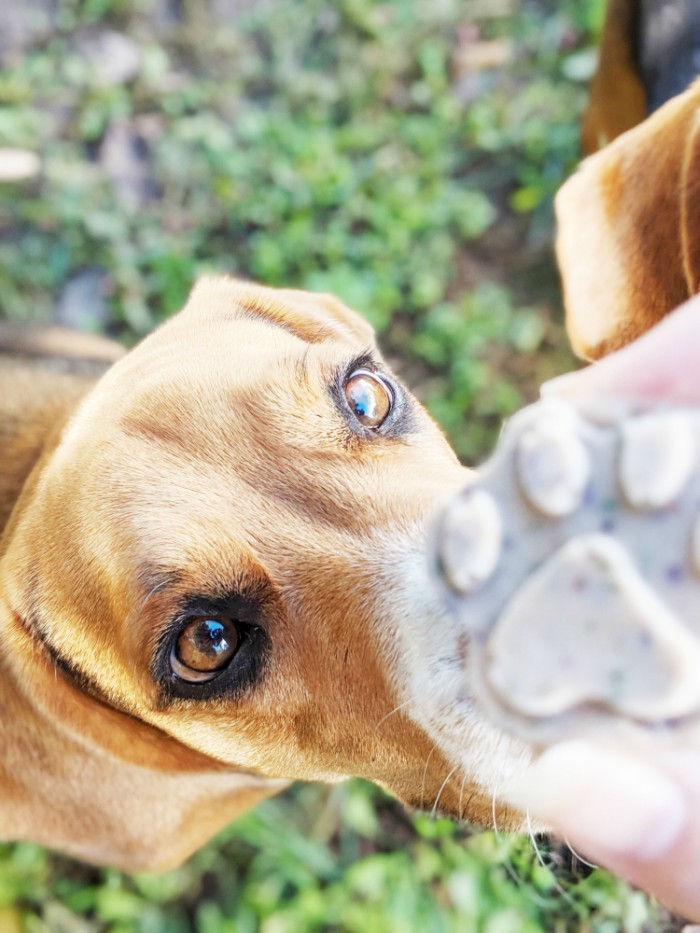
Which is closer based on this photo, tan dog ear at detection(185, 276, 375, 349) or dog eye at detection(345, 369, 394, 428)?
dog eye at detection(345, 369, 394, 428)

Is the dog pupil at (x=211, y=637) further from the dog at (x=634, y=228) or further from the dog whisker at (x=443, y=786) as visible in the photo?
the dog at (x=634, y=228)

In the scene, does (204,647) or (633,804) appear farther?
(204,647)

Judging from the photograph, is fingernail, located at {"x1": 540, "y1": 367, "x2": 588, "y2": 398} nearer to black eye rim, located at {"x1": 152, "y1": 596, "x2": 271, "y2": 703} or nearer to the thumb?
the thumb

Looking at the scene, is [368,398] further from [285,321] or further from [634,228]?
[634,228]

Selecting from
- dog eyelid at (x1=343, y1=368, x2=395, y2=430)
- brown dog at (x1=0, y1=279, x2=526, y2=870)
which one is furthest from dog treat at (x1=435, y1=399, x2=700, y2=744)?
dog eyelid at (x1=343, y1=368, x2=395, y2=430)

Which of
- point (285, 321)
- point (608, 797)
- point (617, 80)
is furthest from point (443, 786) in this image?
point (617, 80)

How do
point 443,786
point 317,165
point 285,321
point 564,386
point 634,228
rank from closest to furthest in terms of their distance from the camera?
1. point 564,386
2. point 443,786
3. point 285,321
4. point 634,228
5. point 317,165
